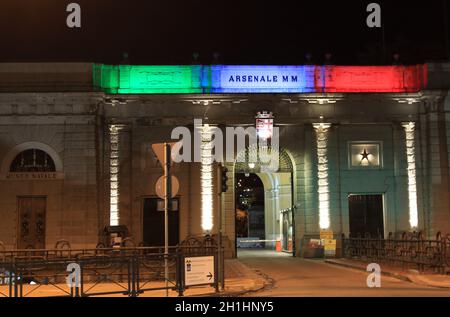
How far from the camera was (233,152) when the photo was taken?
3434 centimetres

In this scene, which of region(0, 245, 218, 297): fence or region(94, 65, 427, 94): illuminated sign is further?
region(94, 65, 427, 94): illuminated sign

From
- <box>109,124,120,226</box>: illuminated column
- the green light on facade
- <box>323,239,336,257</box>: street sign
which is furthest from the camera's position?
the green light on facade

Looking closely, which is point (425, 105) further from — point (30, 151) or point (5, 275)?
point (5, 275)

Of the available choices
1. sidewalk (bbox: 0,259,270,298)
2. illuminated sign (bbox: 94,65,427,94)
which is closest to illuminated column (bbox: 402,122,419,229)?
illuminated sign (bbox: 94,65,427,94)

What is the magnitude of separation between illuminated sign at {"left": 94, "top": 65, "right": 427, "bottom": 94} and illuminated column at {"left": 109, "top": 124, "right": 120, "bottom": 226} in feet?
7.34

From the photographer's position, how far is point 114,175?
111 ft

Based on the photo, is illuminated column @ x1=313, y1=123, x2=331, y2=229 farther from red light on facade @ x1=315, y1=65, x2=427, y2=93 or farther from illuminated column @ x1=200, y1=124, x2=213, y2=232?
illuminated column @ x1=200, y1=124, x2=213, y2=232

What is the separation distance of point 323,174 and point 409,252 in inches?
415

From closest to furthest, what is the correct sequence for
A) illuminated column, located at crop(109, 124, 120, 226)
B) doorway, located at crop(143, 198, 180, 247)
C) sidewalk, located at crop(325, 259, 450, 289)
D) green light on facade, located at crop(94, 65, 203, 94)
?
sidewalk, located at crop(325, 259, 450, 289) < illuminated column, located at crop(109, 124, 120, 226) < green light on facade, located at crop(94, 65, 203, 94) < doorway, located at crop(143, 198, 180, 247)

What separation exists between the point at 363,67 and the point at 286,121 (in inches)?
200

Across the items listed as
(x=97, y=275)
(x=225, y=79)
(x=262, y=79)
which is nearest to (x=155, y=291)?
(x=97, y=275)

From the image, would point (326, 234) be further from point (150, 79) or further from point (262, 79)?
point (150, 79)

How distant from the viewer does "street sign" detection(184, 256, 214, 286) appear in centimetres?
1748

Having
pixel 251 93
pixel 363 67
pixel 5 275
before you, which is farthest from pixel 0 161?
pixel 363 67
